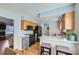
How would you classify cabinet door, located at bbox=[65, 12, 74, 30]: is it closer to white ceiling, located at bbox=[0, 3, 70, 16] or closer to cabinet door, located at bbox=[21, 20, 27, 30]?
white ceiling, located at bbox=[0, 3, 70, 16]

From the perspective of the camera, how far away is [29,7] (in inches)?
56.4

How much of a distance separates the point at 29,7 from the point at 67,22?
1.95 ft

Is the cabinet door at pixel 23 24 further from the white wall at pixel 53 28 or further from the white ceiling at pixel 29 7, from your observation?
the white wall at pixel 53 28

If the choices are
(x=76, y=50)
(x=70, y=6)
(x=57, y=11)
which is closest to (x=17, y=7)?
(x=57, y=11)

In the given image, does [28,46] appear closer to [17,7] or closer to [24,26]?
[24,26]

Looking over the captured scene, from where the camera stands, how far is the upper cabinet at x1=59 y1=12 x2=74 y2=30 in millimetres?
1414

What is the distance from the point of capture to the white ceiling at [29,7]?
4.59 ft

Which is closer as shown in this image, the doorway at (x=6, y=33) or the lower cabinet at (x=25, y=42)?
the doorway at (x=6, y=33)

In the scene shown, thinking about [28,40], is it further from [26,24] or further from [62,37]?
[62,37]

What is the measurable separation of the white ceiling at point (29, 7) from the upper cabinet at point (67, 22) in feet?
0.52

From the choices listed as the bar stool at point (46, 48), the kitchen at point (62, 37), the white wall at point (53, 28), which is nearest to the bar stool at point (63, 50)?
the kitchen at point (62, 37)

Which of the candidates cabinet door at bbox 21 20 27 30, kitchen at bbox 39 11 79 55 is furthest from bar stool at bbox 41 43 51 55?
cabinet door at bbox 21 20 27 30

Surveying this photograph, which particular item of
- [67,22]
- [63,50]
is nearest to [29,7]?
[67,22]

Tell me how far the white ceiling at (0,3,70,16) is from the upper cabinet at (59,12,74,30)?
16cm
